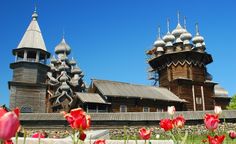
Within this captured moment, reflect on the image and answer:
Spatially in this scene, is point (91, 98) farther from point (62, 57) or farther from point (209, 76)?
point (62, 57)

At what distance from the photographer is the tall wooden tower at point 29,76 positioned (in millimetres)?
31594

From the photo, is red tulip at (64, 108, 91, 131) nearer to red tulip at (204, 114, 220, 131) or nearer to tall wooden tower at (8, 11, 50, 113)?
red tulip at (204, 114, 220, 131)

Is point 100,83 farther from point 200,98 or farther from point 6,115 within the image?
point 6,115

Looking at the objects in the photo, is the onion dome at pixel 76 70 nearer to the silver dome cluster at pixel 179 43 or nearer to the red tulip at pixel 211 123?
the silver dome cluster at pixel 179 43

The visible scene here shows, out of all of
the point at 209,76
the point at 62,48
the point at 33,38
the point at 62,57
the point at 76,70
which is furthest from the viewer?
the point at 62,48

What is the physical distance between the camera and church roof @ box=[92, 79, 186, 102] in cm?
2715

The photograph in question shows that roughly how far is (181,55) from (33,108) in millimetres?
17273

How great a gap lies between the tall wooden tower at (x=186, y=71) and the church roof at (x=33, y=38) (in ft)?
43.8

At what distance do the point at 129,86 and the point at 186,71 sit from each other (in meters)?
7.68

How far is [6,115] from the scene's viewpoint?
97cm

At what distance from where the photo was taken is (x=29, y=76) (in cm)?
3181

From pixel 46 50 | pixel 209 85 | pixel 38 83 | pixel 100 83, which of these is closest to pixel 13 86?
pixel 38 83

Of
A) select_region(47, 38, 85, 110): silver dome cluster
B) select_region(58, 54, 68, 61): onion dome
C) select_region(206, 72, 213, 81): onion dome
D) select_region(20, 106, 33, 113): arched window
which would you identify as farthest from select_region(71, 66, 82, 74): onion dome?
select_region(206, 72, 213, 81): onion dome

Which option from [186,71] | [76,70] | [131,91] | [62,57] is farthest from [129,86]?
[62,57]
